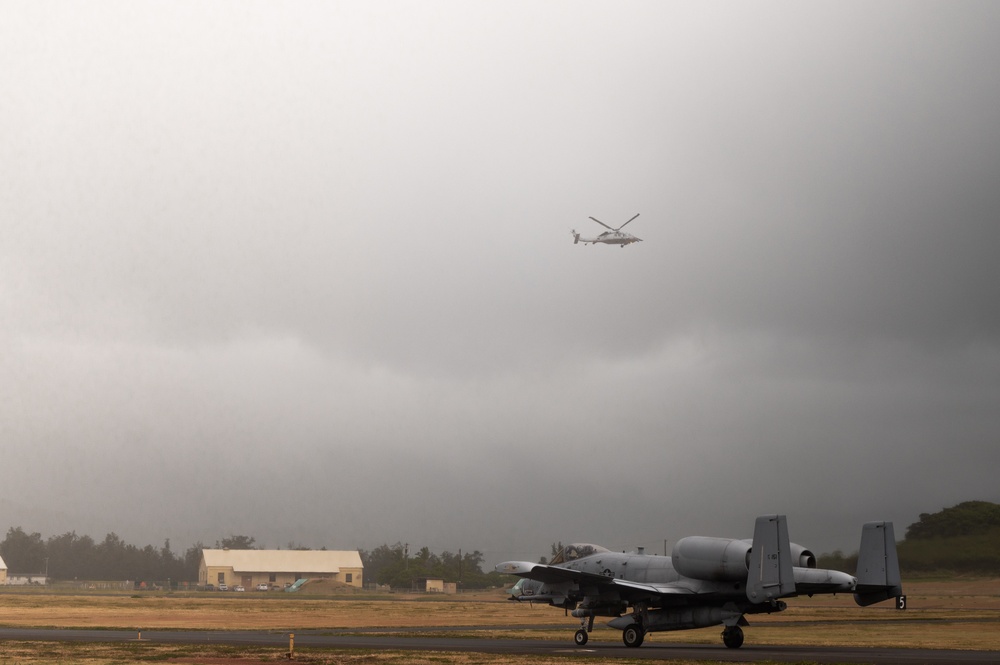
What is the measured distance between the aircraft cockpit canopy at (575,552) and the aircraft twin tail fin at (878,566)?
417 inches

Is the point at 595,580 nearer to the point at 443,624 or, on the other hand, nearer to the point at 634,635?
the point at 634,635

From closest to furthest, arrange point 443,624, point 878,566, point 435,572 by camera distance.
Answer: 1. point 878,566
2. point 443,624
3. point 435,572

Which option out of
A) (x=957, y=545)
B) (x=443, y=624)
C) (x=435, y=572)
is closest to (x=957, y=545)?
(x=957, y=545)

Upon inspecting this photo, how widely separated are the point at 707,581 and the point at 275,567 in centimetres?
12701

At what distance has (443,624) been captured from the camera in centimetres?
5600

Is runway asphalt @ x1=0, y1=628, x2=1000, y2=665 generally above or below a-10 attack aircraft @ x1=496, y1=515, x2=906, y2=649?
below

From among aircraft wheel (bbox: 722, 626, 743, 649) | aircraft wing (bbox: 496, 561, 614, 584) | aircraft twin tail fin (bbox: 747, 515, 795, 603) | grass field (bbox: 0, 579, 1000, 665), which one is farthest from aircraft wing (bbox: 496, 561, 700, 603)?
aircraft twin tail fin (bbox: 747, 515, 795, 603)

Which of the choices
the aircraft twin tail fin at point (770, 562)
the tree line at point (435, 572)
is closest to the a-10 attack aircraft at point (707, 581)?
the aircraft twin tail fin at point (770, 562)

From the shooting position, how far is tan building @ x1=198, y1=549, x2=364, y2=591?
150 metres

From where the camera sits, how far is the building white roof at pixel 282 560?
496 feet

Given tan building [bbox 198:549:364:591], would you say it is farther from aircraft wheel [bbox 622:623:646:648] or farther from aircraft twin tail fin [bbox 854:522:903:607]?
aircraft twin tail fin [bbox 854:522:903:607]

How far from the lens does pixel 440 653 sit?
3091 cm

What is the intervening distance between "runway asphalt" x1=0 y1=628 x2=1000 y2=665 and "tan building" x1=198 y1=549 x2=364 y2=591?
352ft

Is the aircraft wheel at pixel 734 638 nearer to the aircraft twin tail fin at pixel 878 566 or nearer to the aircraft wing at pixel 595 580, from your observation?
the aircraft wing at pixel 595 580
